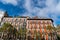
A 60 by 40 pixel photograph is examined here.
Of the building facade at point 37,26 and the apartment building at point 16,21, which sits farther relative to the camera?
the apartment building at point 16,21

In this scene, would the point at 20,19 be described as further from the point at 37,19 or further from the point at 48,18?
the point at 48,18

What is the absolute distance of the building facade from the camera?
7962 centimetres

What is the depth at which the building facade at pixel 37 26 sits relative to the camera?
79.6 meters

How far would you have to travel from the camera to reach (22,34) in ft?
235

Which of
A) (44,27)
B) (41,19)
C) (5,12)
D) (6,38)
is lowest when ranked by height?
(6,38)

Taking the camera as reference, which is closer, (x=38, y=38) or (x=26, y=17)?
(x=38, y=38)

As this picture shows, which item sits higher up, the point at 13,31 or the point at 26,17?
the point at 26,17

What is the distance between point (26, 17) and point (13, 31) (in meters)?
22.4

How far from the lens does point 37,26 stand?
83.2 m

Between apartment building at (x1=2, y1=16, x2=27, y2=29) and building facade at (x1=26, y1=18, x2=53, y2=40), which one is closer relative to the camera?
building facade at (x1=26, y1=18, x2=53, y2=40)

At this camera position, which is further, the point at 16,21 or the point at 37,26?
the point at 16,21

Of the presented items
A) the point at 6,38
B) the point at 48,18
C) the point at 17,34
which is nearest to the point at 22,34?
the point at 17,34

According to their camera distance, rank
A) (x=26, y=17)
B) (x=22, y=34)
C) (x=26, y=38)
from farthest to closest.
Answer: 1. (x=26, y=17)
2. (x=26, y=38)
3. (x=22, y=34)

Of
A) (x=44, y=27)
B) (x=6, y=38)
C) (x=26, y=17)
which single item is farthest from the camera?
(x=26, y=17)
